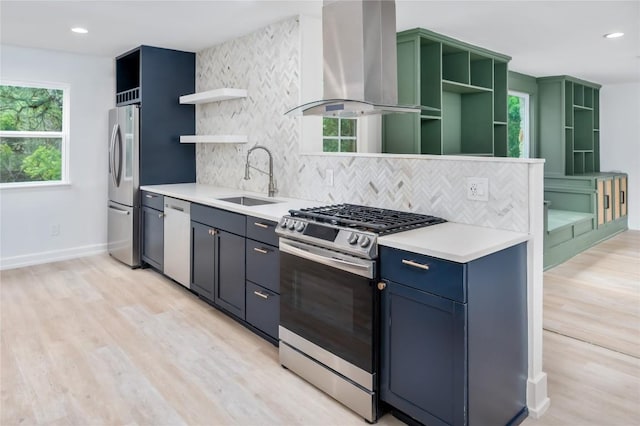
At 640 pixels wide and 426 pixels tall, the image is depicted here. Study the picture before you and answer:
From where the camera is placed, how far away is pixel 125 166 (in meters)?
4.70

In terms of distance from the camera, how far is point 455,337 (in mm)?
1773

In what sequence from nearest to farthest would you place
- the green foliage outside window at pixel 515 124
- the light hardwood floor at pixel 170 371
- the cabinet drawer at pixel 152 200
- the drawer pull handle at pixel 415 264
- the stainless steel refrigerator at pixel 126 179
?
1. the drawer pull handle at pixel 415 264
2. the light hardwood floor at pixel 170 371
3. the cabinet drawer at pixel 152 200
4. the stainless steel refrigerator at pixel 126 179
5. the green foliage outside window at pixel 515 124

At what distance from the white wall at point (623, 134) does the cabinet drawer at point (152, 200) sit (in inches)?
285

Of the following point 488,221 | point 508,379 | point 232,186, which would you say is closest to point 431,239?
point 488,221

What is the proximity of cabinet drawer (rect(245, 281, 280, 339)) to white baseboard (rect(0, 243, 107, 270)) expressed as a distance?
124 inches

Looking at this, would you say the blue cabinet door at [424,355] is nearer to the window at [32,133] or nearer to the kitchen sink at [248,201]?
the kitchen sink at [248,201]

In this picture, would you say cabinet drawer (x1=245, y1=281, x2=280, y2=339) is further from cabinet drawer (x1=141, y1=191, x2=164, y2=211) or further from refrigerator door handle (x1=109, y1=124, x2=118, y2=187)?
refrigerator door handle (x1=109, y1=124, x2=118, y2=187)

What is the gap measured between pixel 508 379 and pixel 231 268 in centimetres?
194

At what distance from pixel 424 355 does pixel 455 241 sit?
1.68ft

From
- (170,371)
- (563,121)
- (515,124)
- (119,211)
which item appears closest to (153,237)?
(119,211)

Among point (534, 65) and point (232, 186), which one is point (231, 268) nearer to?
point (232, 186)

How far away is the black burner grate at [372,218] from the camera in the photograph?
2.18 metres

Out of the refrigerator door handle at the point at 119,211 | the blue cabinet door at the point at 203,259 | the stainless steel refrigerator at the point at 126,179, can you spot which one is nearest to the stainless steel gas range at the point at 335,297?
the blue cabinet door at the point at 203,259

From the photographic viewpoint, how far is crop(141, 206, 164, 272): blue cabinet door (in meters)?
4.27
